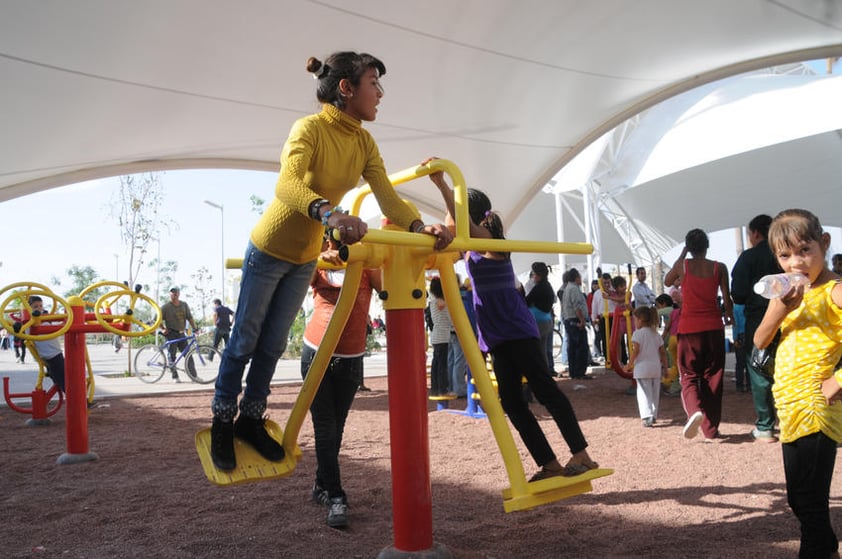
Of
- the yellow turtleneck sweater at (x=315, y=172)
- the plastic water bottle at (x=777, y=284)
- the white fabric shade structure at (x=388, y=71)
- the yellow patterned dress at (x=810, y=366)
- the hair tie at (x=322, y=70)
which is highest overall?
the white fabric shade structure at (x=388, y=71)

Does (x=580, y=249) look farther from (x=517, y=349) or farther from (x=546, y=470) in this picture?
(x=546, y=470)

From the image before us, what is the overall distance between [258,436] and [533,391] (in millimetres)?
1339

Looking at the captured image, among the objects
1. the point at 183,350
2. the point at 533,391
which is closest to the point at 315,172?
the point at 533,391

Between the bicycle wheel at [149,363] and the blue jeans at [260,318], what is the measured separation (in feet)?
36.0

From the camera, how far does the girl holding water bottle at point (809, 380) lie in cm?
230

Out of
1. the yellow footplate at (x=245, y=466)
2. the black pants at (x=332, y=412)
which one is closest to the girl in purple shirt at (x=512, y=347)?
the black pants at (x=332, y=412)

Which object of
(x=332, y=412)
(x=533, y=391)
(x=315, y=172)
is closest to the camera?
(x=315, y=172)

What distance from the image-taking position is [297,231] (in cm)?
248

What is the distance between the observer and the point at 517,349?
3307mm

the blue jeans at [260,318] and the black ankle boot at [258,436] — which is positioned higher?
the blue jeans at [260,318]

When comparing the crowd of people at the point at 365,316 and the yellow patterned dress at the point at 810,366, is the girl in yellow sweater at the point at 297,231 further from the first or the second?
the yellow patterned dress at the point at 810,366

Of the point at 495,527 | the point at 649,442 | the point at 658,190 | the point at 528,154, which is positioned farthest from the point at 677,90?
the point at 658,190

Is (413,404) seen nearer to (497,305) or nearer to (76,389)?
(497,305)

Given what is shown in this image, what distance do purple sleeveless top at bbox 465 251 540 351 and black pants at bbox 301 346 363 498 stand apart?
0.70 m
